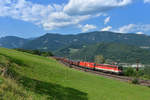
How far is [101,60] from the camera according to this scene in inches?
5098

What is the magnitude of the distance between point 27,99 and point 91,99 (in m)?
8.80

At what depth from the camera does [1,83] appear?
841cm

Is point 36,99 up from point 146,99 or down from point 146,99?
up

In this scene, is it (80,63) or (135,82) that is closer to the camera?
(135,82)

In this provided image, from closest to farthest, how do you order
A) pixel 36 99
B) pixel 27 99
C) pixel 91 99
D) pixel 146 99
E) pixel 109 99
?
pixel 27 99 < pixel 36 99 < pixel 91 99 < pixel 109 99 < pixel 146 99

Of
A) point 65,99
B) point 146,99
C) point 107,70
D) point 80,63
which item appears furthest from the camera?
point 80,63

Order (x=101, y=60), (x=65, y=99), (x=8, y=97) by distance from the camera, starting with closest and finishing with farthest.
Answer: (x=8, y=97), (x=65, y=99), (x=101, y=60)

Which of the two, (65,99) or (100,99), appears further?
(100,99)

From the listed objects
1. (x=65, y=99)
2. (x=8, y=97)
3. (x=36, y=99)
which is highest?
(x=8, y=97)

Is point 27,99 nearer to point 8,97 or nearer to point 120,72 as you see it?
point 8,97

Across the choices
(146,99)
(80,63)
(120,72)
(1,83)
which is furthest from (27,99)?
(80,63)

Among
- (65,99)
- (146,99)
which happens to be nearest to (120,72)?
(146,99)

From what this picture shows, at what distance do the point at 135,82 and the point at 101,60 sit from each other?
96510mm

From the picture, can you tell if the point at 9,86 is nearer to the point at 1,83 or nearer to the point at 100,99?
the point at 1,83
